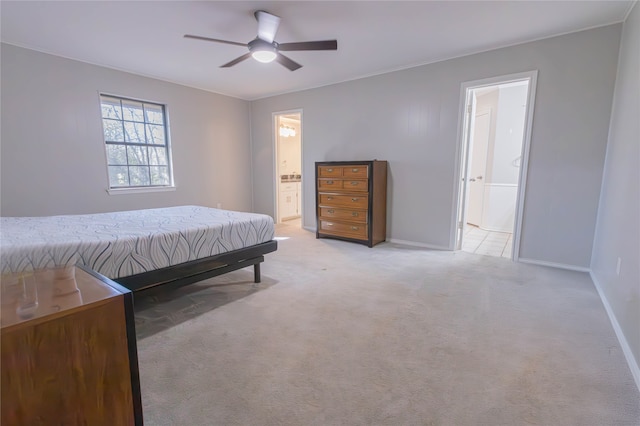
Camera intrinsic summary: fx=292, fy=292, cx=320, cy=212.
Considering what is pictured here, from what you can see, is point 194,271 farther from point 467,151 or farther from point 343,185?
point 467,151

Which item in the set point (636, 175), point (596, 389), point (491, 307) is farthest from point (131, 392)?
point (636, 175)

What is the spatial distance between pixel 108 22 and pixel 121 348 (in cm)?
317

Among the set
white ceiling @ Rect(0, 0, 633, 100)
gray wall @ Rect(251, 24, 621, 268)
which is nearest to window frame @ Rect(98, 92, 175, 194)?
white ceiling @ Rect(0, 0, 633, 100)

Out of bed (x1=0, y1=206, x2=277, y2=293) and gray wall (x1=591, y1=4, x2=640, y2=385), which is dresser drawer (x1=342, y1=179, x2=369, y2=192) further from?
gray wall (x1=591, y1=4, x2=640, y2=385)

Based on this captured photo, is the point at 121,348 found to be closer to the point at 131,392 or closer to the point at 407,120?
the point at 131,392

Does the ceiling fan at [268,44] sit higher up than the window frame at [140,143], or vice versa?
the ceiling fan at [268,44]

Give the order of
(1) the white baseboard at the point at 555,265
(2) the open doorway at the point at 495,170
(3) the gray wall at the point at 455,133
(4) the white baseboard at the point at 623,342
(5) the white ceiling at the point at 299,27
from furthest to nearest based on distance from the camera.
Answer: (2) the open doorway at the point at 495,170 → (1) the white baseboard at the point at 555,265 → (3) the gray wall at the point at 455,133 → (5) the white ceiling at the point at 299,27 → (4) the white baseboard at the point at 623,342

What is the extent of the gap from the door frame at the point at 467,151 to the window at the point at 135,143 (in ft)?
14.5

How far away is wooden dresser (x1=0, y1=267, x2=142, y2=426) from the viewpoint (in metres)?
0.83

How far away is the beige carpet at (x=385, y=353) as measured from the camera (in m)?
1.38

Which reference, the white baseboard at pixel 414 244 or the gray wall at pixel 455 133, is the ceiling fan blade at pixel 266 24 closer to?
the gray wall at pixel 455 133

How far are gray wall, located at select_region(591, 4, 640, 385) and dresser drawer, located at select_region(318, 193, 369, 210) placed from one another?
2467 mm

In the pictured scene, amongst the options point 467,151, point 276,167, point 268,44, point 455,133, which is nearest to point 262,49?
point 268,44

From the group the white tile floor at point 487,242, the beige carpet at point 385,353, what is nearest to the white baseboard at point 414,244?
the white tile floor at point 487,242
